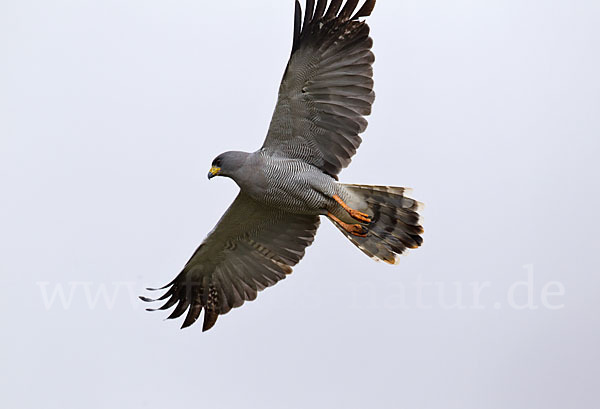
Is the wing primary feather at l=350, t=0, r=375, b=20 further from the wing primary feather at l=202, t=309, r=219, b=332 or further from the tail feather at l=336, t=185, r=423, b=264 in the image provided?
the wing primary feather at l=202, t=309, r=219, b=332

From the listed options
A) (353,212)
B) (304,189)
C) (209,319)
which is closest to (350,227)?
(353,212)

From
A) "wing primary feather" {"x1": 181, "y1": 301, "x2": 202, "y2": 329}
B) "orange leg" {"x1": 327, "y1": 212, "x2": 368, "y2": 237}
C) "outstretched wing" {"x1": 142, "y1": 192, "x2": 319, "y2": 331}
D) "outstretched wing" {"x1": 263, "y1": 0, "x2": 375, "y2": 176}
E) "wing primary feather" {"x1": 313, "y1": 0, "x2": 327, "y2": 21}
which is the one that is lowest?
"wing primary feather" {"x1": 181, "y1": 301, "x2": 202, "y2": 329}

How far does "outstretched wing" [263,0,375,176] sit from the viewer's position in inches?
472

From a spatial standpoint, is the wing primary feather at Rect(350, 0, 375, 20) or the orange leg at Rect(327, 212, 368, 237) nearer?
the wing primary feather at Rect(350, 0, 375, 20)

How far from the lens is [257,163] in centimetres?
1234

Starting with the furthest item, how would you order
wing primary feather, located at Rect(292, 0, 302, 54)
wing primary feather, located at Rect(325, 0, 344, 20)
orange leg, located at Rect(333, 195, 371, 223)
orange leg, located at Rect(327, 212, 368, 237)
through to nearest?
orange leg, located at Rect(327, 212, 368, 237), orange leg, located at Rect(333, 195, 371, 223), wing primary feather, located at Rect(325, 0, 344, 20), wing primary feather, located at Rect(292, 0, 302, 54)

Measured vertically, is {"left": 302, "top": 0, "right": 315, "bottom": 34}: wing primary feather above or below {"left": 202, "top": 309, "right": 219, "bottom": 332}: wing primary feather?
above

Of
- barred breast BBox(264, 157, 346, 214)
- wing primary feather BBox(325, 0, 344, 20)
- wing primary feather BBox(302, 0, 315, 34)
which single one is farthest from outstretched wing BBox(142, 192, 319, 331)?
wing primary feather BBox(325, 0, 344, 20)

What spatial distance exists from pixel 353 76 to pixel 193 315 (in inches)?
156

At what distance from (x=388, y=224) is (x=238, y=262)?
7.01ft

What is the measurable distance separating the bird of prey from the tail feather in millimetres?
12

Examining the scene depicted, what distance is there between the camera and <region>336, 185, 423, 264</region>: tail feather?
12.8 m

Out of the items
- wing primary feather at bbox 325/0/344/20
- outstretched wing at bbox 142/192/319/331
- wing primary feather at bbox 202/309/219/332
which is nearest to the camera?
wing primary feather at bbox 325/0/344/20

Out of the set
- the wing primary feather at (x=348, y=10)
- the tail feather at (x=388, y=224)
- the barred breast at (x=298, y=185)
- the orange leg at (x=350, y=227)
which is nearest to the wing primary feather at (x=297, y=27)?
the wing primary feather at (x=348, y=10)
